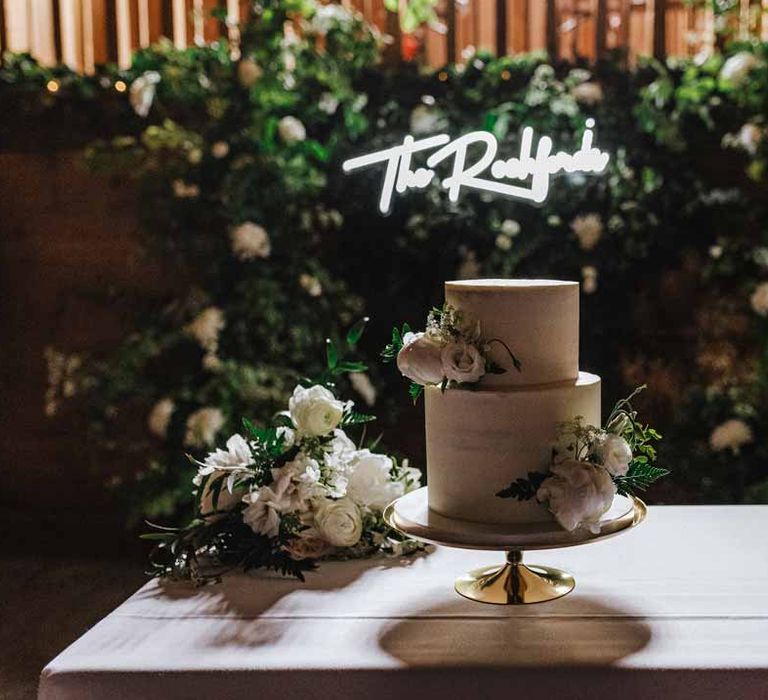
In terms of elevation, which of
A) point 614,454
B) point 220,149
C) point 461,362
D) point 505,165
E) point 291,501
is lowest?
point 291,501

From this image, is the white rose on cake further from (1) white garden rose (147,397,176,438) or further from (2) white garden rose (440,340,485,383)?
(1) white garden rose (147,397,176,438)

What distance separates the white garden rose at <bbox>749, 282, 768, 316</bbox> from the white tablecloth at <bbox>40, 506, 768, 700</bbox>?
80.6 inches

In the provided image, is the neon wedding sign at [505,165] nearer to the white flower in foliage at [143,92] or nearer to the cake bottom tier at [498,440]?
the cake bottom tier at [498,440]

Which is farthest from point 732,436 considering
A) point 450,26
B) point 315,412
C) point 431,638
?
point 431,638

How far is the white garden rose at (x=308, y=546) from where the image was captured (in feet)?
5.41

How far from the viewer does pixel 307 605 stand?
144 cm

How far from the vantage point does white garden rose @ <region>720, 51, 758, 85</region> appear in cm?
343

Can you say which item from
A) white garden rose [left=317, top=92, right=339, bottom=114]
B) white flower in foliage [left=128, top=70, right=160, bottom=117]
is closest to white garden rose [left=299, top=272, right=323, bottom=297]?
white garden rose [left=317, top=92, right=339, bottom=114]

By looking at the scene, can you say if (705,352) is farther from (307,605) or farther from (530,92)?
(307,605)

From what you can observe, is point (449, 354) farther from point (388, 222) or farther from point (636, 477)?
point (388, 222)

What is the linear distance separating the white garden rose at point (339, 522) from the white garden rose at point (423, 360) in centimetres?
33

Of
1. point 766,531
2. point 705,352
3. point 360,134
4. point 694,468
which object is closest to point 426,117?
point 360,134

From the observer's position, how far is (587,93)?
3648 mm

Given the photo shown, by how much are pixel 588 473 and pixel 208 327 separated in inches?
94.7
